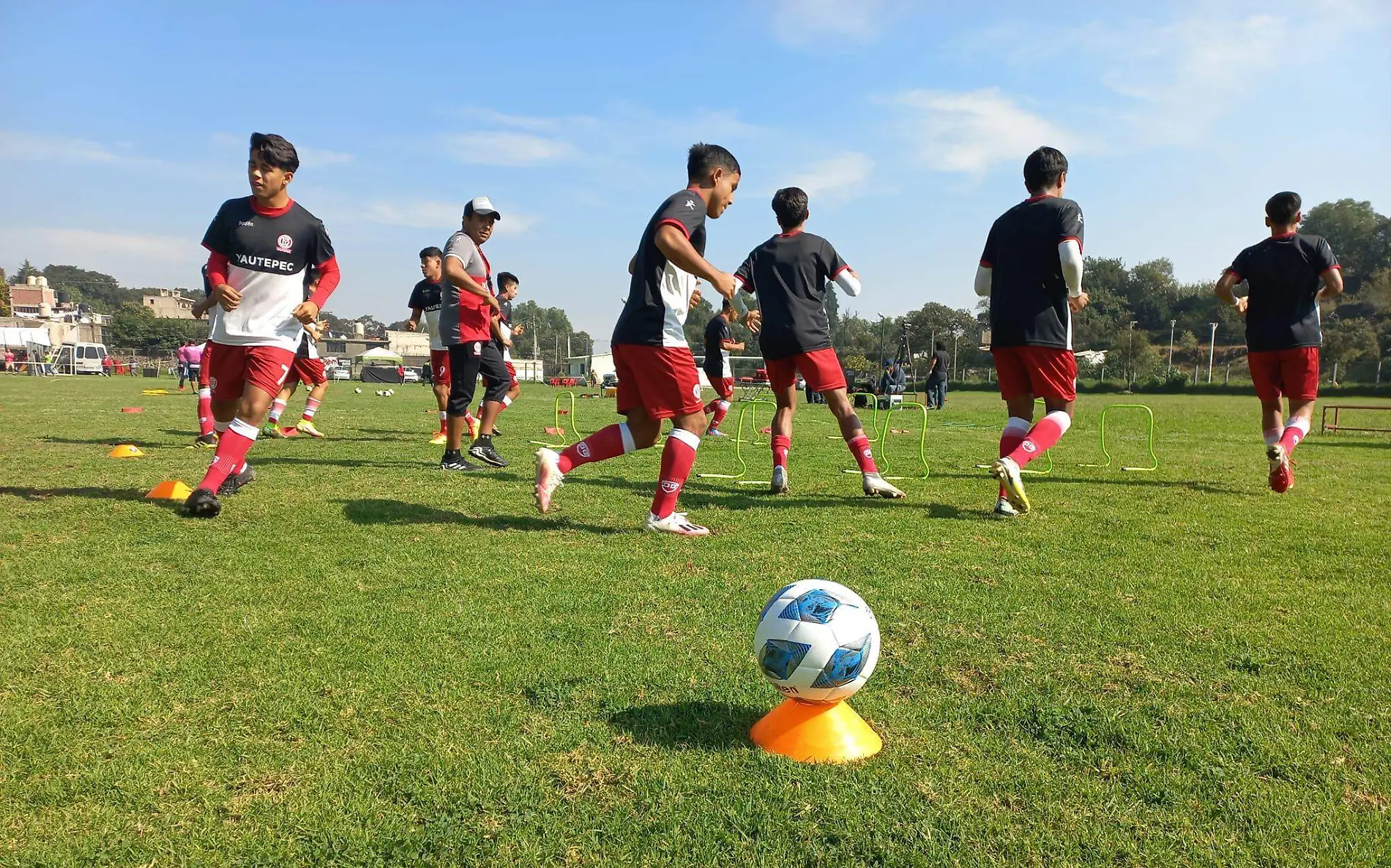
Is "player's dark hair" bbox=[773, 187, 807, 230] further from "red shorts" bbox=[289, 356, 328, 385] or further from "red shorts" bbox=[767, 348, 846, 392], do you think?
"red shorts" bbox=[289, 356, 328, 385]

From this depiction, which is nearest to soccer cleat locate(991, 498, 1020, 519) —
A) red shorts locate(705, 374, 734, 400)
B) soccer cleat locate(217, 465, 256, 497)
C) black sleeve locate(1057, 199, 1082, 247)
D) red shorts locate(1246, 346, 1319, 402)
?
black sleeve locate(1057, 199, 1082, 247)

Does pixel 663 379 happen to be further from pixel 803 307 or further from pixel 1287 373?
pixel 1287 373

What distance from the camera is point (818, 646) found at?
247 cm

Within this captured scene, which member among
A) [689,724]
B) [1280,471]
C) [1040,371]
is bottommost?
[689,724]

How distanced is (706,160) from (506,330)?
4446 mm

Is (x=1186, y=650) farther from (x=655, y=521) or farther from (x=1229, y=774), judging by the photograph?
(x=655, y=521)

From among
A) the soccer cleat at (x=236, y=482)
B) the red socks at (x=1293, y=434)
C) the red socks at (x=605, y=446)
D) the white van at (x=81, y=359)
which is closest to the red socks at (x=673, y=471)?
the red socks at (x=605, y=446)

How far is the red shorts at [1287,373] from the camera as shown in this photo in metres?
7.47

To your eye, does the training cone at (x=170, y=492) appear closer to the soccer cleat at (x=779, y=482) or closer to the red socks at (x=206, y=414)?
the soccer cleat at (x=779, y=482)

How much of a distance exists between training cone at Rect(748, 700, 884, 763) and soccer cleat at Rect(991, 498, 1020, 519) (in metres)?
3.83

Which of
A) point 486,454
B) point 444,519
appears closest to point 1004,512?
point 444,519

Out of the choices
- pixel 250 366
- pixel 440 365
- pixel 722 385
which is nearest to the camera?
pixel 250 366

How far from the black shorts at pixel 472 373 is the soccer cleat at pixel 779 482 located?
3.13 meters

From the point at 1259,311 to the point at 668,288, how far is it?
19.0 feet
